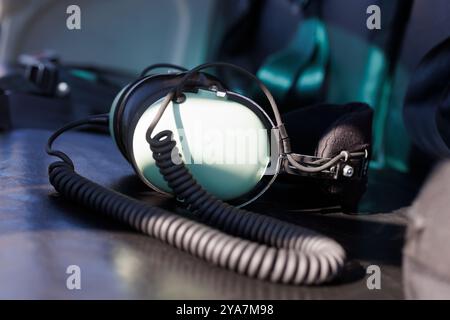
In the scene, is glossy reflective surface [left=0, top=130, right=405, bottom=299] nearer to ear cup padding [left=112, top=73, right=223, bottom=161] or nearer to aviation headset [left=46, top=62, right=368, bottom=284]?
aviation headset [left=46, top=62, right=368, bottom=284]

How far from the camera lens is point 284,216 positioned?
3.63ft

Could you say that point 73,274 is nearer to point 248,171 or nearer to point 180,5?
point 248,171

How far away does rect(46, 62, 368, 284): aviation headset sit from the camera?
0.86 metres

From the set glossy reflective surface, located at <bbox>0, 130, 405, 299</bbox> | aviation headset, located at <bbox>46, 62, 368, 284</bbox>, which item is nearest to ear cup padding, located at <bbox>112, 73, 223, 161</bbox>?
aviation headset, located at <bbox>46, 62, 368, 284</bbox>

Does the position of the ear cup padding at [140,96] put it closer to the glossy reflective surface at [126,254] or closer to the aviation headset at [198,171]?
the aviation headset at [198,171]

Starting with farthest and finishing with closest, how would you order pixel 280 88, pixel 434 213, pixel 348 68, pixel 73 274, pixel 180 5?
pixel 180 5
pixel 280 88
pixel 348 68
pixel 73 274
pixel 434 213

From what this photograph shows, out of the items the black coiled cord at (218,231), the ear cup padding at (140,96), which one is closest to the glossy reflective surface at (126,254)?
the black coiled cord at (218,231)

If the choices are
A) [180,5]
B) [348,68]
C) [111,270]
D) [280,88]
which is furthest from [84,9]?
[111,270]

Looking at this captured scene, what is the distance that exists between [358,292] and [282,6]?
73.9 inches

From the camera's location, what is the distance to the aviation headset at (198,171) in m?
0.86

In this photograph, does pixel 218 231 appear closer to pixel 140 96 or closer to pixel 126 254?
pixel 126 254

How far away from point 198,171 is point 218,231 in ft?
0.67

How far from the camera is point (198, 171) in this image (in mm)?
1021

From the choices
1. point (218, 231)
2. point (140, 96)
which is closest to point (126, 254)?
point (218, 231)
